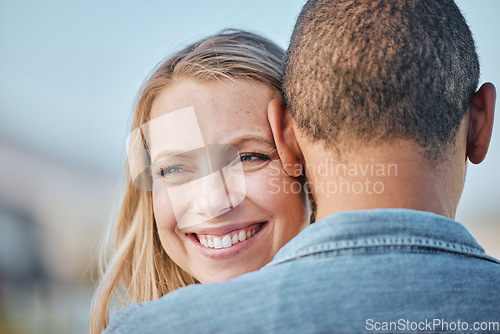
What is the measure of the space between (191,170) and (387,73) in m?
1.04

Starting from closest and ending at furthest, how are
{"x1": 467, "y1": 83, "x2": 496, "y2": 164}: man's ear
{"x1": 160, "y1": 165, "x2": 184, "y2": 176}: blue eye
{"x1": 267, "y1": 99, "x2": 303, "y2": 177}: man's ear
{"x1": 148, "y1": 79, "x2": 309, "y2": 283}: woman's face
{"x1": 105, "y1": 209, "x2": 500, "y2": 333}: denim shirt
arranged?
{"x1": 105, "y1": 209, "x2": 500, "y2": 333}: denim shirt
{"x1": 467, "y1": 83, "x2": 496, "y2": 164}: man's ear
{"x1": 267, "y1": 99, "x2": 303, "y2": 177}: man's ear
{"x1": 148, "y1": 79, "x2": 309, "y2": 283}: woman's face
{"x1": 160, "y1": 165, "x2": 184, "y2": 176}: blue eye

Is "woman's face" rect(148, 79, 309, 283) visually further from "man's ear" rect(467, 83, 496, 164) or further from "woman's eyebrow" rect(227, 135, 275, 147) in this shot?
"man's ear" rect(467, 83, 496, 164)

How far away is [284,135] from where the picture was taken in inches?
63.1

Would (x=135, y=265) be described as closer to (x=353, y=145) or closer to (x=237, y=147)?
(x=237, y=147)

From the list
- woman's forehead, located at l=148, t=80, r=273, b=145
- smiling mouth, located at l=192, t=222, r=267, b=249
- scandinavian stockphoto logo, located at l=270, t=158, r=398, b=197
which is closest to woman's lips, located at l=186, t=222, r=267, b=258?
smiling mouth, located at l=192, t=222, r=267, b=249

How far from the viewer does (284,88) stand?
5.39ft

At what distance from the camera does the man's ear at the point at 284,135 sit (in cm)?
159

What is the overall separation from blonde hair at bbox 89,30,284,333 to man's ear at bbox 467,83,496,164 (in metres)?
0.84

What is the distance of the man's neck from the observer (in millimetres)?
1232

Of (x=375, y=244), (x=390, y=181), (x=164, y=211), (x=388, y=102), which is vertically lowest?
(x=164, y=211)

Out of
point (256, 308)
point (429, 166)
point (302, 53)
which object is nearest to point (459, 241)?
point (429, 166)

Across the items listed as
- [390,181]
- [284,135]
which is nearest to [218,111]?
[284,135]

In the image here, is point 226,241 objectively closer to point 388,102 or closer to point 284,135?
point 284,135

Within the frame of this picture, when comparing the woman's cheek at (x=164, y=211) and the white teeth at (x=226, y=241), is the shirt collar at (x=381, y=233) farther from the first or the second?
the woman's cheek at (x=164, y=211)
